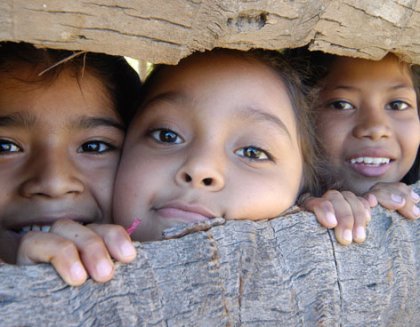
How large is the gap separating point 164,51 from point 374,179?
1551 mm

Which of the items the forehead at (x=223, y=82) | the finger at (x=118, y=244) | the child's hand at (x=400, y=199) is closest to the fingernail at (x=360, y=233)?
the child's hand at (x=400, y=199)

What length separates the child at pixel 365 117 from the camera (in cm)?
248

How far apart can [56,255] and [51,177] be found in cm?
72

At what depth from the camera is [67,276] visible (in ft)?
3.45

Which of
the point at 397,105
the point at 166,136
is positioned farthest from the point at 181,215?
the point at 397,105

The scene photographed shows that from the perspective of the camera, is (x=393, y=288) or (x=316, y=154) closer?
(x=393, y=288)

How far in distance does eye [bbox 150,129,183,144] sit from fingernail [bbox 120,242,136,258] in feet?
2.43

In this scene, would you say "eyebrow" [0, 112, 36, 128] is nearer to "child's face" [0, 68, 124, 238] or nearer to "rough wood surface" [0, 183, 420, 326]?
"child's face" [0, 68, 124, 238]

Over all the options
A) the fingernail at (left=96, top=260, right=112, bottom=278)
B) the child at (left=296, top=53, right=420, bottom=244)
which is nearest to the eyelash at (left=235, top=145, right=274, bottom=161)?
the child at (left=296, top=53, right=420, bottom=244)

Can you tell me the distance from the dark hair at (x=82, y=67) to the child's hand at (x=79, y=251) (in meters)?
0.52

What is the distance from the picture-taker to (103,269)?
3.57 feet

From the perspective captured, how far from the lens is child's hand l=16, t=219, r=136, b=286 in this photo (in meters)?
1.07

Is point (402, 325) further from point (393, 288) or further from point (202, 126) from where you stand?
point (202, 126)

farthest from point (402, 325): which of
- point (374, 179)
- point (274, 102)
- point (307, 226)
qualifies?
point (374, 179)
